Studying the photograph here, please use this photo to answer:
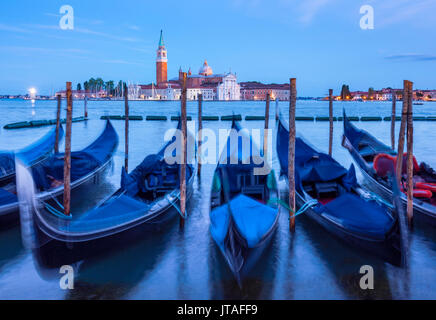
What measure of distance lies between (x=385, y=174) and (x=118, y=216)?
424 cm

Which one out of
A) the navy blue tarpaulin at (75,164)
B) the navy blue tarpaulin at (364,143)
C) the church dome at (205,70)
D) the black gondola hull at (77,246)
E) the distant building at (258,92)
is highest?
the church dome at (205,70)

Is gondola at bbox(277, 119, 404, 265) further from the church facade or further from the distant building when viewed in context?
the distant building

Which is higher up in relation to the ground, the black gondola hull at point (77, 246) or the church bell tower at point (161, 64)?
the church bell tower at point (161, 64)

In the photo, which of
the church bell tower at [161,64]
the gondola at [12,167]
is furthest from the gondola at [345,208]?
the church bell tower at [161,64]

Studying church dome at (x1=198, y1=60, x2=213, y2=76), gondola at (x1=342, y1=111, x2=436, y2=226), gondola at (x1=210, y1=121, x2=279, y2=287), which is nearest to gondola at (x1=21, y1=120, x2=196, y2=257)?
gondola at (x1=210, y1=121, x2=279, y2=287)

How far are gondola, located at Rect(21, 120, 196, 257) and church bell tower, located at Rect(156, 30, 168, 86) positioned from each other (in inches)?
3151

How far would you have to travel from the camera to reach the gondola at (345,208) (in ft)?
10.6

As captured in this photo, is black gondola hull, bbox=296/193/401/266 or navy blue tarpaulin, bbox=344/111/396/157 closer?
black gondola hull, bbox=296/193/401/266

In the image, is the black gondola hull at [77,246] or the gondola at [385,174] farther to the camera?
the gondola at [385,174]

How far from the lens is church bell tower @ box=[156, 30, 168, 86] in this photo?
266 feet

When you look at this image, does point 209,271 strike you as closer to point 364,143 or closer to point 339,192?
point 339,192

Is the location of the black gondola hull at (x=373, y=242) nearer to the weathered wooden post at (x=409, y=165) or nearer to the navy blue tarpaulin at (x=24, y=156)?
the weathered wooden post at (x=409, y=165)

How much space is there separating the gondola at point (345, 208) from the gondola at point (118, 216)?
5.81ft

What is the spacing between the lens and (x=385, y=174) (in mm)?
5805
